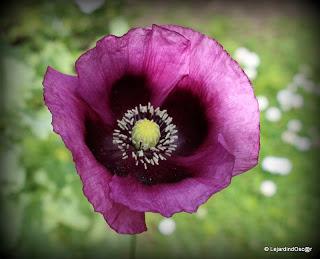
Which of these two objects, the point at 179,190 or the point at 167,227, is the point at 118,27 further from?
the point at 179,190

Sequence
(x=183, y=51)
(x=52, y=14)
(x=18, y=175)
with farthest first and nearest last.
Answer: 1. (x=52, y=14)
2. (x=18, y=175)
3. (x=183, y=51)

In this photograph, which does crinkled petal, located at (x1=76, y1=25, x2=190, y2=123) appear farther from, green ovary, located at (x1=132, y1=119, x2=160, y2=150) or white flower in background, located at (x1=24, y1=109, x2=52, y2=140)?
white flower in background, located at (x1=24, y1=109, x2=52, y2=140)

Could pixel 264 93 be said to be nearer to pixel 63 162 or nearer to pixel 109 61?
pixel 63 162

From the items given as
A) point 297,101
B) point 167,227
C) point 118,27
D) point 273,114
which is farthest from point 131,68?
point 297,101

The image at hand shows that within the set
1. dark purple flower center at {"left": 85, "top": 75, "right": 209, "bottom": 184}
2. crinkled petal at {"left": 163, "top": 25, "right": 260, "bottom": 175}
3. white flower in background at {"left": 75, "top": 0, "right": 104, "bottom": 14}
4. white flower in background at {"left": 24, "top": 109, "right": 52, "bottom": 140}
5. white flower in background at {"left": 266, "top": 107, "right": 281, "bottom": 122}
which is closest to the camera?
crinkled petal at {"left": 163, "top": 25, "right": 260, "bottom": 175}

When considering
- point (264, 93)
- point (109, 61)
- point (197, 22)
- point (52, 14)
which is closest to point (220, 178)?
point (109, 61)

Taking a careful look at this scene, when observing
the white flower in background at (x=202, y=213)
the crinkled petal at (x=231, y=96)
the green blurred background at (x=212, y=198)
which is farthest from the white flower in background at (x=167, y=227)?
the crinkled petal at (x=231, y=96)

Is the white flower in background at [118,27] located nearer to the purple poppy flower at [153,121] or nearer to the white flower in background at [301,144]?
the purple poppy flower at [153,121]

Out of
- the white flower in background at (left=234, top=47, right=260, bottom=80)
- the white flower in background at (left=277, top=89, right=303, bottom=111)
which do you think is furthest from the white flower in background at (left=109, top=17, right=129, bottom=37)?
the white flower in background at (left=277, top=89, right=303, bottom=111)
